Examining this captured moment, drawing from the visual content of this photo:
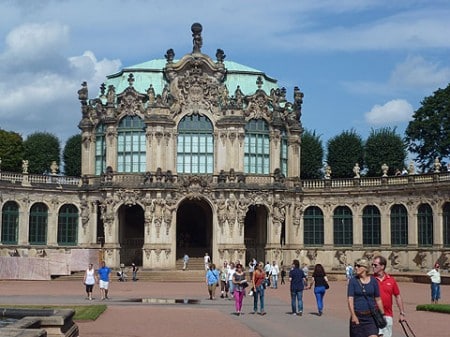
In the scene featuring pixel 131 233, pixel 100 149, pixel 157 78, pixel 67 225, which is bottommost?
pixel 131 233

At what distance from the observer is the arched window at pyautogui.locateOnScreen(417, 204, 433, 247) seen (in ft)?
235

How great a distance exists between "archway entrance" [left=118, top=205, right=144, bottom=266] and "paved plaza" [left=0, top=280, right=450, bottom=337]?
26.0m

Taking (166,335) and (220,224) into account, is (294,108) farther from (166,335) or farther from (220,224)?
(166,335)

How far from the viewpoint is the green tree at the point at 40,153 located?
3784 inches

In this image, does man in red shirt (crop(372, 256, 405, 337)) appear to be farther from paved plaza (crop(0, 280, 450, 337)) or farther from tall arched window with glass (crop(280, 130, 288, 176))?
tall arched window with glass (crop(280, 130, 288, 176))

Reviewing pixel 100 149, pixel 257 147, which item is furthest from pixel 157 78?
pixel 257 147

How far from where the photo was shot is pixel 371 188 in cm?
7719

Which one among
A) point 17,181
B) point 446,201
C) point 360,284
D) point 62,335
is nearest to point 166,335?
point 62,335

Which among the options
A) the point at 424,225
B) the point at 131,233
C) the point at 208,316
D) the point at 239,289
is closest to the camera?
the point at 208,316

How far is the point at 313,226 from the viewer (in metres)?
80.9

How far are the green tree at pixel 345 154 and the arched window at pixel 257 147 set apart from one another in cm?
1708

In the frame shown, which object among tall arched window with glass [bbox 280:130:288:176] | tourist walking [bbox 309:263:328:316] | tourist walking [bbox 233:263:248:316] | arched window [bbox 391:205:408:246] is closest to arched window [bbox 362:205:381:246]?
arched window [bbox 391:205:408:246]

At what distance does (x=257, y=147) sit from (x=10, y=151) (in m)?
29.9

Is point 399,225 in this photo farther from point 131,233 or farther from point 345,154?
point 131,233
